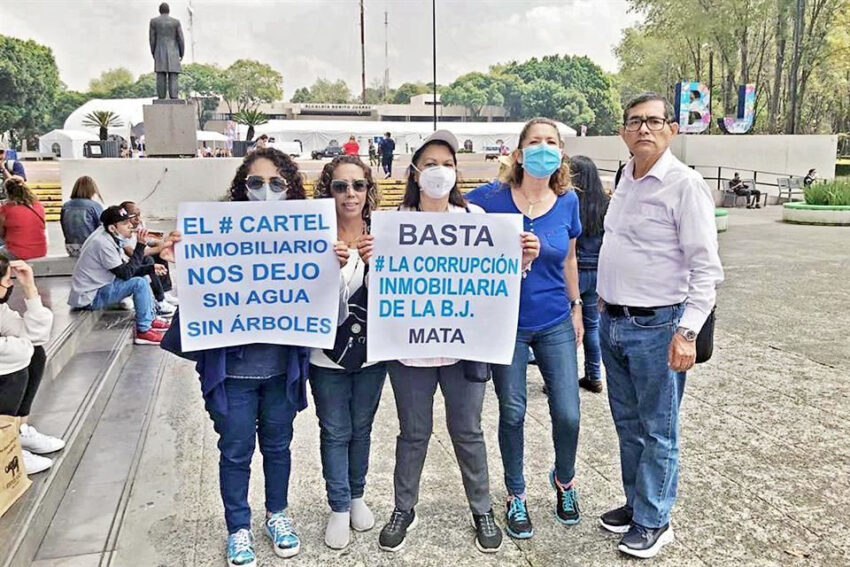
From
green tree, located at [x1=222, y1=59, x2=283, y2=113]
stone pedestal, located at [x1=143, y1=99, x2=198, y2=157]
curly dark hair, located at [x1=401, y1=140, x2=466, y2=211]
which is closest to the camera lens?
curly dark hair, located at [x1=401, y1=140, x2=466, y2=211]

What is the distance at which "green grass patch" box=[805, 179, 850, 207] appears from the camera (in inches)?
700

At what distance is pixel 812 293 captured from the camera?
8.79 meters

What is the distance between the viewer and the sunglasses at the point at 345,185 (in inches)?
118

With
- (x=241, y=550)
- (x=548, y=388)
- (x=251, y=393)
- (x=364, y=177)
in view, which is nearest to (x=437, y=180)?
(x=364, y=177)

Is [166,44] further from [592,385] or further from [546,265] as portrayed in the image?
[546,265]

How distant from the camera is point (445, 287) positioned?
303cm

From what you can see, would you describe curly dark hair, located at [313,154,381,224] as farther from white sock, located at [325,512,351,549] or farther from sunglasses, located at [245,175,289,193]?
white sock, located at [325,512,351,549]

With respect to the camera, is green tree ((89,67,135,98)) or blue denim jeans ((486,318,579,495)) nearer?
blue denim jeans ((486,318,579,495))

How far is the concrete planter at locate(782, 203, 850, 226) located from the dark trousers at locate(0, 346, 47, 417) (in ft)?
59.7

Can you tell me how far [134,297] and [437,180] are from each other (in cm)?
487

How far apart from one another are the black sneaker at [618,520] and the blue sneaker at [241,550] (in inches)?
64.6

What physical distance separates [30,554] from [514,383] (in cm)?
226

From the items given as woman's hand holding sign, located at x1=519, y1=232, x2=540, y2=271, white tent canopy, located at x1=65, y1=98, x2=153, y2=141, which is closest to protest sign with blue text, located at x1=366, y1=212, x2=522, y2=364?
woman's hand holding sign, located at x1=519, y1=232, x2=540, y2=271

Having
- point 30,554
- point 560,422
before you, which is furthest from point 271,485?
point 560,422
